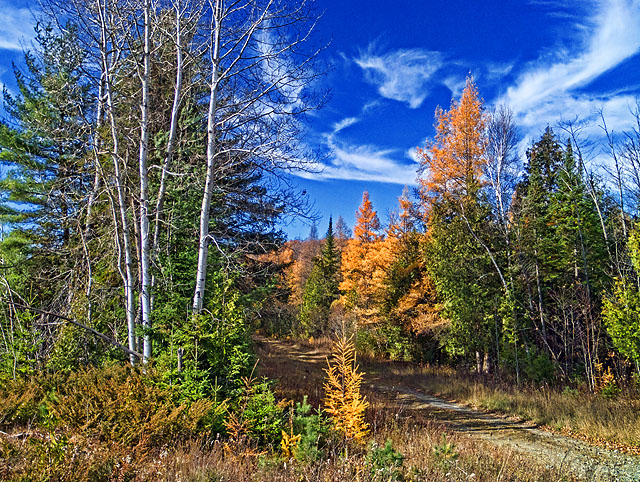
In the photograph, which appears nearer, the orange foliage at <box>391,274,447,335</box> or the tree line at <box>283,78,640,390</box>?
the tree line at <box>283,78,640,390</box>

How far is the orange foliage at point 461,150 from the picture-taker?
53.1ft

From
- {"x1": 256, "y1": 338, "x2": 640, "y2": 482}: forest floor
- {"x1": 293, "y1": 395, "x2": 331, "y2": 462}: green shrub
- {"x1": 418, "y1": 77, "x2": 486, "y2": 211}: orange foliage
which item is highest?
{"x1": 418, "y1": 77, "x2": 486, "y2": 211}: orange foliage

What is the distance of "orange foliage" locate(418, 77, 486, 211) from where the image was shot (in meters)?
16.2

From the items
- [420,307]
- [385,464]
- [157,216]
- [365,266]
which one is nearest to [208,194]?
[157,216]

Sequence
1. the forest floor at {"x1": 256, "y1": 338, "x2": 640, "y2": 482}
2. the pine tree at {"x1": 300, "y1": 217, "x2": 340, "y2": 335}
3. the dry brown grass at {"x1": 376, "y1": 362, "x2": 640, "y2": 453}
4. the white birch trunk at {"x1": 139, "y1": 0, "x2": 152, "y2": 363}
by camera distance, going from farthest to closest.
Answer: the pine tree at {"x1": 300, "y1": 217, "x2": 340, "y2": 335}
the dry brown grass at {"x1": 376, "y1": 362, "x2": 640, "y2": 453}
the white birch trunk at {"x1": 139, "y1": 0, "x2": 152, "y2": 363}
the forest floor at {"x1": 256, "y1": 338, "x2": 640, "y2": 482}

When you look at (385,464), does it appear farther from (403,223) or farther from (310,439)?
(403,223)

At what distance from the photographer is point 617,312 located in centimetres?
955

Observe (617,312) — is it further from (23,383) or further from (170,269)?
(23,383)

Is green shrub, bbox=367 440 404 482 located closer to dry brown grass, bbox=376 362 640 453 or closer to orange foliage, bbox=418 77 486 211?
dry brown grass, bbox=376 362 640 453

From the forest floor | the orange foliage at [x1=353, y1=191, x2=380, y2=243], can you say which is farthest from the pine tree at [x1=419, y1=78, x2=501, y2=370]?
the orange foliage at [x1=353, y1=191, x2=380, y2=243]

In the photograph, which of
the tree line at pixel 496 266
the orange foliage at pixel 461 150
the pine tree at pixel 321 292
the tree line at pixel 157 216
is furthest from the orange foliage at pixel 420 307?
the pine tree at pixel 321 292

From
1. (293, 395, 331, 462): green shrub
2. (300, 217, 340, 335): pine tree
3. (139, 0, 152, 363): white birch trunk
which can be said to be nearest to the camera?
(293, 395, 331, 462): green shrub

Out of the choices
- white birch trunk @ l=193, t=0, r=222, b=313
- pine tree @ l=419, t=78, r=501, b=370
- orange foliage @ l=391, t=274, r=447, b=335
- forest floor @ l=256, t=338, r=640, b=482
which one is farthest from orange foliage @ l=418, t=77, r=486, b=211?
white birch trunk @ l=193, t=0, r=222, b=313

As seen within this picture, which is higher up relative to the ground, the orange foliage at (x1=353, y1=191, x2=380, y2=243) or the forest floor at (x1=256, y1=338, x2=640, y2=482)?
the orange foliage at (x1=353, y1=191, x2=380, y2=243)
